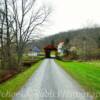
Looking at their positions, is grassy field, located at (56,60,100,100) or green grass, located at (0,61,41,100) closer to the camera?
green grass, located at (0,61,41,100)

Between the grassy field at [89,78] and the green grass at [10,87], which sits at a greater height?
the green grass at [10,87]

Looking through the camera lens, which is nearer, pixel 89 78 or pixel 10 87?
pixel 10 87

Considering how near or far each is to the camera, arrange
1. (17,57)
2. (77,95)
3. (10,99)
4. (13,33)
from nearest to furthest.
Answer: (10,99) → (77,95) → (13,33) → (17,57)

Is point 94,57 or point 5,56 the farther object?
point 94,57

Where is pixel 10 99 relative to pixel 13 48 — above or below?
below

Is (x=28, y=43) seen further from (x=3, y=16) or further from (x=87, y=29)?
(x=87, y=29)

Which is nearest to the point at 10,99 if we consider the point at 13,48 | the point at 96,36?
the point at 13,48

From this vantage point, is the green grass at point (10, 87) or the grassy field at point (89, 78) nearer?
the green grass at point (10, 87)

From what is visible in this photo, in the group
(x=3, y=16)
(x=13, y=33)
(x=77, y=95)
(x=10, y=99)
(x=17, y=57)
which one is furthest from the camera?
(x=17, y=57)

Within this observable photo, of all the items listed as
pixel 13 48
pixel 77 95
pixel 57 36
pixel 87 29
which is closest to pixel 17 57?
pixel 13 48

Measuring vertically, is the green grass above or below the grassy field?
above

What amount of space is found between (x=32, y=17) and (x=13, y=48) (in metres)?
5.54

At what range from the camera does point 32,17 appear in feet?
109

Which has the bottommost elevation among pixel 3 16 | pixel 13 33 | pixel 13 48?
pixel 13 48
